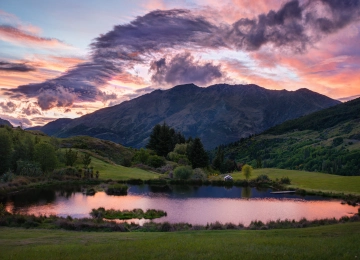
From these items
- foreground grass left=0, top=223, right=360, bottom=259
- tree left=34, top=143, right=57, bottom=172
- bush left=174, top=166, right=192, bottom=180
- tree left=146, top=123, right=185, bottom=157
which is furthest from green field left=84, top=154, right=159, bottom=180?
foreground grass left=0, top=223, right=360, bottom=259

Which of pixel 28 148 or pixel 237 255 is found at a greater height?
pixel 28 148

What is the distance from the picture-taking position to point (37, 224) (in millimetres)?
32688

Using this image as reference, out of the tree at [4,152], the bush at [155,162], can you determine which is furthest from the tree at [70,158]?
the bush at [155,162]

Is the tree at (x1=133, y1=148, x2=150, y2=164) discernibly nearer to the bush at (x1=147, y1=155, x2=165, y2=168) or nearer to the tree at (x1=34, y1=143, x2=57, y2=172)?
the bush at (x1=147, y1=155, x2=165, y2=168)

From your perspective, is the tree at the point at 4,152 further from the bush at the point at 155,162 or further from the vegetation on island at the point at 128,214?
the bush at the point at 155,162

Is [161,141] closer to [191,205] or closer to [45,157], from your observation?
[45,157]

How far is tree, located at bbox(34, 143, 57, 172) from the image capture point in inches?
3145

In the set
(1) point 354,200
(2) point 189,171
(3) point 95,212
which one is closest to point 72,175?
(2) point 189,171

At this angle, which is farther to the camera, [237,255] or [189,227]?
[189,227]

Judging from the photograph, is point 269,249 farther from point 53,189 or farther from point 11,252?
point 53,189

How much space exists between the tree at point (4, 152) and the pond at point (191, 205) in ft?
49.2

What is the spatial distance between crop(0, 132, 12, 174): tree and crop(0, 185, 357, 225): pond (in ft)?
49.2

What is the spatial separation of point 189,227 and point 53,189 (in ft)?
143

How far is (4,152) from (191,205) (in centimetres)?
4691
